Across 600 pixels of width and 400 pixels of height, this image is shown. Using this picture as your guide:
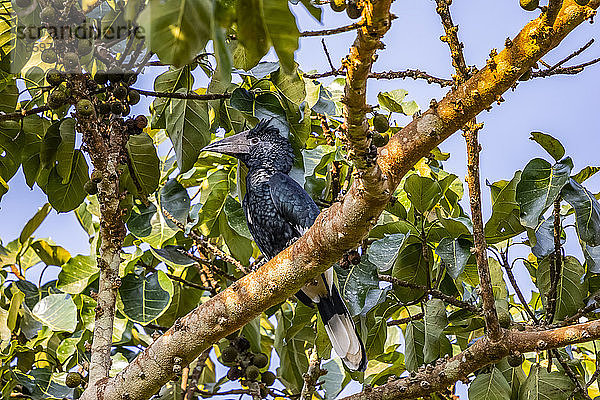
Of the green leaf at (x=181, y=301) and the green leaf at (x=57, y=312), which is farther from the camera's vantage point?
the green leaf at (x=181, y=301)

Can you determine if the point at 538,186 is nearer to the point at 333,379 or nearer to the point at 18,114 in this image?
the point at 333,379

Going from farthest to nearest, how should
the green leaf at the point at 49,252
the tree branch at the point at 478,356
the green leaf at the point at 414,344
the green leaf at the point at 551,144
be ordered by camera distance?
the green leaf at the point at 49,252
the green leaf at the point at 414,344
the green leaf at the point at 551,144
the tree branch at the point at 478,356

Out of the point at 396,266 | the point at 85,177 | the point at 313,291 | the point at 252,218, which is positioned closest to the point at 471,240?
the point at 396,266

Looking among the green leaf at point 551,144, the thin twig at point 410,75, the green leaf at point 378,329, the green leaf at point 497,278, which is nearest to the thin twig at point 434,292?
the green leaf at point 378,329

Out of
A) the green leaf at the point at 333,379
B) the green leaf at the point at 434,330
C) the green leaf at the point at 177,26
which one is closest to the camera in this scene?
the green leaf at the point at 177,26

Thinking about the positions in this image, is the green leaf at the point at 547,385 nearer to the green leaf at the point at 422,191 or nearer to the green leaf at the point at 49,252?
the green leaf at the point at 422,191

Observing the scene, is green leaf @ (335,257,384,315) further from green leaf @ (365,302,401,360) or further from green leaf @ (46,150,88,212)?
green leaf @ (46,150,88,212)

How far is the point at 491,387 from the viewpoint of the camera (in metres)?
2.00

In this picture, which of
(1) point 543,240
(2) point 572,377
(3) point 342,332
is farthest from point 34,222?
(2) point 572,377

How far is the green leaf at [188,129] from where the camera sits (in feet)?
7.25

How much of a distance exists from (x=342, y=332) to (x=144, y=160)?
2.90ft

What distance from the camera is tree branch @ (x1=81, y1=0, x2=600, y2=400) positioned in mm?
1313

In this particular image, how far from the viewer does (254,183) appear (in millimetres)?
2818

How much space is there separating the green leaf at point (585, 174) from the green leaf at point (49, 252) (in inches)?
83.7
